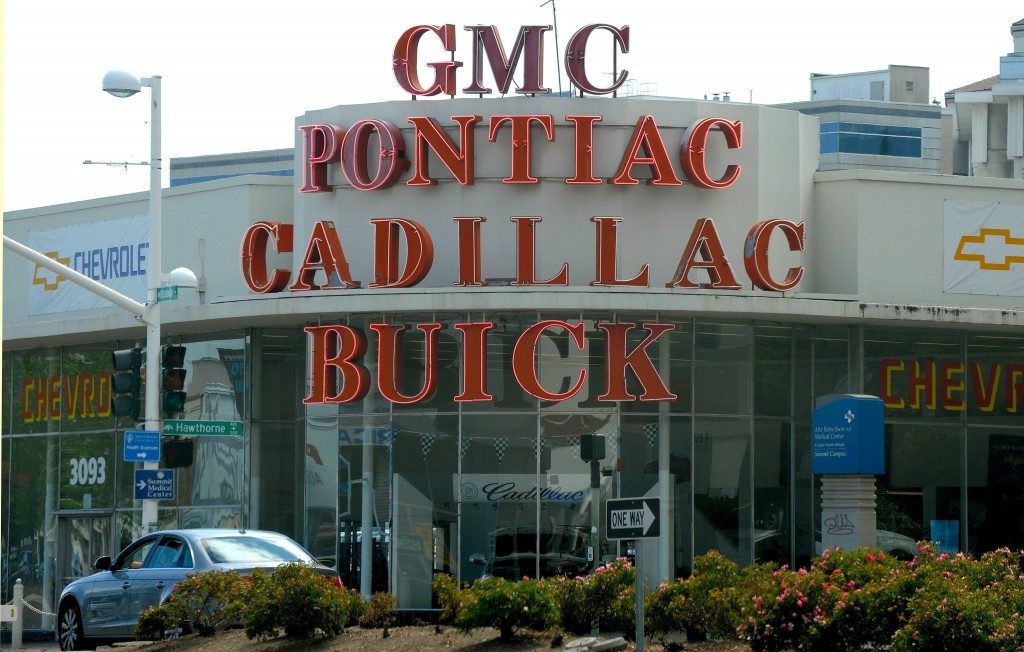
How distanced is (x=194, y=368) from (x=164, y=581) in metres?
12.2

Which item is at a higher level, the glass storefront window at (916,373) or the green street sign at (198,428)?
the glass storefront window at (916,373)

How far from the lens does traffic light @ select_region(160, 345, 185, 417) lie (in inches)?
981

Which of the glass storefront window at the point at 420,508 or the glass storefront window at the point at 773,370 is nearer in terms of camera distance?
the glass storefront window at the point at 420,508

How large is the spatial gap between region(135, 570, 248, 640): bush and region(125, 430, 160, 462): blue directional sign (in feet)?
17.6

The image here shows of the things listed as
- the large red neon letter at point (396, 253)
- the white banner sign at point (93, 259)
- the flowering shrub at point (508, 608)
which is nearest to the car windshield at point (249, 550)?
the flowering shrub at point (508, 608)

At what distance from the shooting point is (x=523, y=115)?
1139 inches

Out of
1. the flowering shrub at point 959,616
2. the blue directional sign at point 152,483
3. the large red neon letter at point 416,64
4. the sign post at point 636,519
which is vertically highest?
the large red neon letter at point 416,64

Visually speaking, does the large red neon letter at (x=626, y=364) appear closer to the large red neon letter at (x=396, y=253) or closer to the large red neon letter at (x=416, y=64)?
the large red neon letter at (x=396, y=253)

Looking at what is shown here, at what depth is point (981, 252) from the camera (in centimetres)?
3041

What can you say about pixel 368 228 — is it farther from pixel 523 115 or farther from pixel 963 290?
pixel 963 290

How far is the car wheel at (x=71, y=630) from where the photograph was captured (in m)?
21.9

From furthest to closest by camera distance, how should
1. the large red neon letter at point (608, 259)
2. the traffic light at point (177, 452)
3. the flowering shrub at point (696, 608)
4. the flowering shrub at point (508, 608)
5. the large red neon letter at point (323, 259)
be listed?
the large red neon letter at point (323, 259) → the large red neon letter at point (608, 259) → the traffic light at point (177, 452) → the flowering shrub at point (508, 608) → the flowering shrub at point (696, 608)

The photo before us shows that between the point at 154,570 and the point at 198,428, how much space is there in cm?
513

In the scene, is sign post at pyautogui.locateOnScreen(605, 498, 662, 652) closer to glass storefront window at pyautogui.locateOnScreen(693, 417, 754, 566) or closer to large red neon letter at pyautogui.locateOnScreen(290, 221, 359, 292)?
glass storefront window at pyautogui.locateOnScreen(693, 417, 754, 566)
